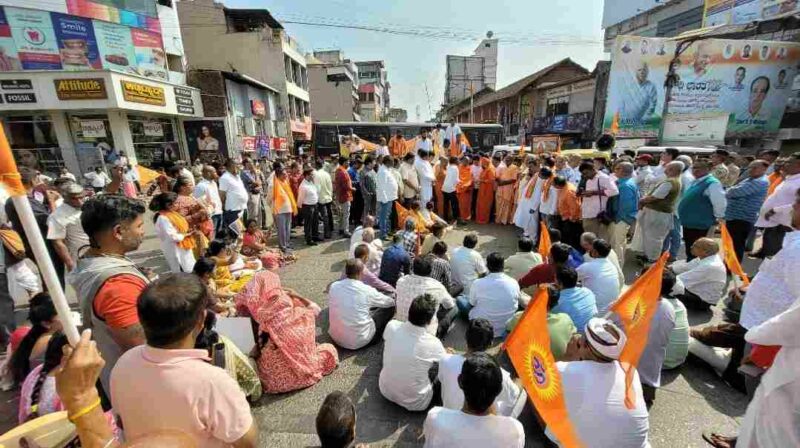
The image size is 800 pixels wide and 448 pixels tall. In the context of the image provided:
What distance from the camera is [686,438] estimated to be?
8.74 feet

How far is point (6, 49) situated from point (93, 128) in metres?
3.72

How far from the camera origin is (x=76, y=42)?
14938 mm

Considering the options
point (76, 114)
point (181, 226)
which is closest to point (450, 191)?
point (181, 226)

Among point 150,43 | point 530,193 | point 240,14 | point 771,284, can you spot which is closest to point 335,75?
point 240,14

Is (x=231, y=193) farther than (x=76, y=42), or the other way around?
(x=76, y=42)

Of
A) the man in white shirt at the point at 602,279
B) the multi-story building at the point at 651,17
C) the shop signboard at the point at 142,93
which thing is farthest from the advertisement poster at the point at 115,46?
the multi-story building at the point at 651,17

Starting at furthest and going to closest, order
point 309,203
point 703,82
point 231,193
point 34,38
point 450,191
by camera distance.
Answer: point 703,82
point 34,38
point 450,191
point 309,203
point 231,193

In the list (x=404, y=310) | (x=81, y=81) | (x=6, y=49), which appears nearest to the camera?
(x=404, y=310)

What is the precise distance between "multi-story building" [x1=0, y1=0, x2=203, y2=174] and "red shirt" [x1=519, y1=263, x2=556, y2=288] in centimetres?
1759

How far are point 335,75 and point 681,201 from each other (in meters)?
39.8

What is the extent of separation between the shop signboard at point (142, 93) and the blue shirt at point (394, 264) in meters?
16.5

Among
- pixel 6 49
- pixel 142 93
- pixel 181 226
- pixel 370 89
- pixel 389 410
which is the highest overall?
pixel 370 89

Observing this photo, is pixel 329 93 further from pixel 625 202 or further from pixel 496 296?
pixel 496 296

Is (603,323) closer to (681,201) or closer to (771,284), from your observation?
(771,284)
